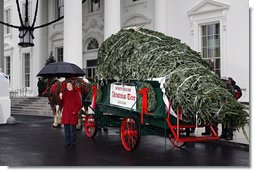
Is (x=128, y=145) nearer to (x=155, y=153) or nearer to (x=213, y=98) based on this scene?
(x=155, y=153)

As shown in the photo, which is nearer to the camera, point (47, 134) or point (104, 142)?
point (104, 142)

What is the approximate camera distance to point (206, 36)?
19.5 meters

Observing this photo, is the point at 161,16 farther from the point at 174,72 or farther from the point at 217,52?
the point at 174,72

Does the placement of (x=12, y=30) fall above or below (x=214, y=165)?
above

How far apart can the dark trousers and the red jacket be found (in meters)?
0.20

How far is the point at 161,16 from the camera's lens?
20578mm

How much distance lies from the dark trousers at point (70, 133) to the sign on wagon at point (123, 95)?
44.9 inches

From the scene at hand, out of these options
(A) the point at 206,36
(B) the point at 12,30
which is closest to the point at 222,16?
(A) the point at 206,36

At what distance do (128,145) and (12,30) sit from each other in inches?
1017

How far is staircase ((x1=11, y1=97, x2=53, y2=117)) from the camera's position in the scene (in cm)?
2079

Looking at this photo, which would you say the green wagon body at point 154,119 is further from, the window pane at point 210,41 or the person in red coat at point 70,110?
the window pane at point 210,41

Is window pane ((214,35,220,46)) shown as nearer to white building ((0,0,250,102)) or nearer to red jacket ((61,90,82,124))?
white building ((0,0,250,102))

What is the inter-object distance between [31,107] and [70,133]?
13.4 meters

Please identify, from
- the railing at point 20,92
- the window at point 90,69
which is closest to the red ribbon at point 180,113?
the window at point 90,69
